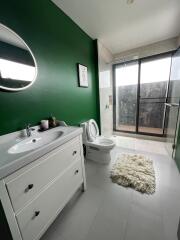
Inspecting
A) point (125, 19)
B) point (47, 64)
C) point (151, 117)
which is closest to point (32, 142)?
point (47, 64)

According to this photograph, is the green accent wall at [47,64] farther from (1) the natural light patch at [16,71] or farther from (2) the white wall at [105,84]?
(2) the white wall at [105,84]

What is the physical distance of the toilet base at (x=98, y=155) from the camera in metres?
2.10

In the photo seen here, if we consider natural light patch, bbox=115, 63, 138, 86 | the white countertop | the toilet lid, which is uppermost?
natural light patch, bbox=115, 63, 138, 86

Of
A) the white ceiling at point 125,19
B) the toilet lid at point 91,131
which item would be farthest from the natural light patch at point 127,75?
the toilet lid at point 91,131

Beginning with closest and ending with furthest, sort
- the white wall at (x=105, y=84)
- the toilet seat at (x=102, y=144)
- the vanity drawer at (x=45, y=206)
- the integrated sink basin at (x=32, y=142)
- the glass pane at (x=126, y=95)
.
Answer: the vanity drawer at (x=45, y=206), the integrated sink basin at (x=32, y=142), the toilet seat at (x=102, y=144), the white wall at (x=105, y=84), the glass pane at (x=126, y=95)

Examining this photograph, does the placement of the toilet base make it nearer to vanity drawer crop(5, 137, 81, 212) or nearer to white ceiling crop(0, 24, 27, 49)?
vanity drawer crop(5, 137, 81, 212)

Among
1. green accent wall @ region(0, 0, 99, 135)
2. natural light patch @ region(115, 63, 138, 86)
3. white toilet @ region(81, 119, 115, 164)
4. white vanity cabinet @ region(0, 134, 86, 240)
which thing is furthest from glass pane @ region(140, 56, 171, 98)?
white vanity cabinet @ region(0, 134, 86, 240)

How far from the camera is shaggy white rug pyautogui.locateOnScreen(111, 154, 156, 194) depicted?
5.05 ft

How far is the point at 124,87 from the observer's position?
331 cm

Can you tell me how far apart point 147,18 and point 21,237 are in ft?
9.79

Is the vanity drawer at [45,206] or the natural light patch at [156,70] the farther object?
the natural light patch at [156,70]

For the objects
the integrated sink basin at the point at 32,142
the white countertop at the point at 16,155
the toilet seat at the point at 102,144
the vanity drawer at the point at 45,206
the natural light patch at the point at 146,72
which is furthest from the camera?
the natural light patch at the point at 146,72

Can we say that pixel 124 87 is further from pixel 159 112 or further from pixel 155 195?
pixel 155 195

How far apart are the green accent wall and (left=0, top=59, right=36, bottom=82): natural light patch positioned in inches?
3.9
